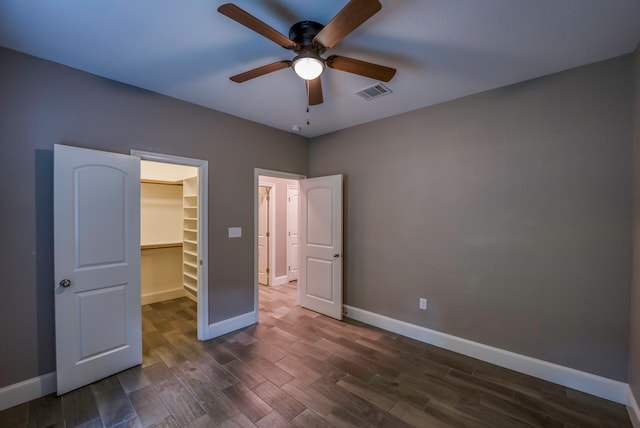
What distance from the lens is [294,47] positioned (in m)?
1.73

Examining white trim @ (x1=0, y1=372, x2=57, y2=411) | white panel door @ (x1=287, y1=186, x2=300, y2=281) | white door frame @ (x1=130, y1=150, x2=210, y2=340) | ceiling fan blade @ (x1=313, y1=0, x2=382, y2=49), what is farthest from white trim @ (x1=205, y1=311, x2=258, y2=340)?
ceiling fan blade @ (x1=313, y1=0, x2=382, y2=49)

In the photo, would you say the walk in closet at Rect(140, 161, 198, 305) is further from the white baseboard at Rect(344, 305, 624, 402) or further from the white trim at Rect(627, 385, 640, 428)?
the white trim at Rect(627, 385, 640, 428)

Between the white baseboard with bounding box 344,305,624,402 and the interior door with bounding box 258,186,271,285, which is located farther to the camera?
the interior door with bounding box 258,186,271,285

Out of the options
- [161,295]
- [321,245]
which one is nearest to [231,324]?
[321,245]

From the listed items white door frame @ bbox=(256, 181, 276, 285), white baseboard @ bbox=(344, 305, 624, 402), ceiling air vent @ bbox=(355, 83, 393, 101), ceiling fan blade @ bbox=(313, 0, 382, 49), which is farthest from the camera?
white door frame @ bbox=(256, 181, 276, 285)

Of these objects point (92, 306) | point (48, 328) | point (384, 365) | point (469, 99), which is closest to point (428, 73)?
point (469, 99)

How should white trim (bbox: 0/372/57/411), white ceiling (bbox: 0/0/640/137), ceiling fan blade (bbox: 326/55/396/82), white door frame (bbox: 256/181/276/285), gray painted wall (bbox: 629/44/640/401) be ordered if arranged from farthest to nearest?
white door frame (bbox: 256/181/276/285), white trim (bbox: 0/372/57/411), gray painted wall (bbox: 629/44/640/401), ceiling fan blade (bbox: 326/55/396/82), white ceiling (bbox: 0/0/640/137)

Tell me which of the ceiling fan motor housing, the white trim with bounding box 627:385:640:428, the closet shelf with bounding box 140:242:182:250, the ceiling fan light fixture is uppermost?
the ceiling fan motor housing

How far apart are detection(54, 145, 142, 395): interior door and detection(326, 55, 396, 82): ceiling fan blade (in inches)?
81.9

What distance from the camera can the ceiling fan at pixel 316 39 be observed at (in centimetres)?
133

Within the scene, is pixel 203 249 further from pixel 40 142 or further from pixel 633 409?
pixel 633 409

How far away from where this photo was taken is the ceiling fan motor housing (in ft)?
5.67

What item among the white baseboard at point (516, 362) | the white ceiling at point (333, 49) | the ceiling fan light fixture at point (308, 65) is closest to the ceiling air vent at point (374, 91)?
the white ceiling at point (333, 49)

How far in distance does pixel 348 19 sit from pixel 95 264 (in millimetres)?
2778
